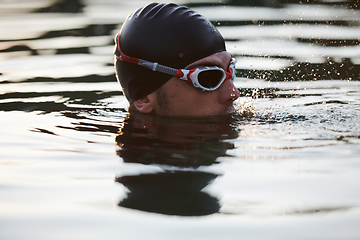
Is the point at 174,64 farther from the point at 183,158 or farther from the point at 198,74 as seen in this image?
the point at 183,158

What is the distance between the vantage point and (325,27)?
33.5 ft

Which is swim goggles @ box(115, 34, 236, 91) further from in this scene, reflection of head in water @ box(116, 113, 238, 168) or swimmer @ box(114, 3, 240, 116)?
reflection of head in water @ box(116, 113, 238, 168)

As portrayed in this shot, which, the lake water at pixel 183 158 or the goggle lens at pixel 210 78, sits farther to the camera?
the goggle lens at pixel 210 78

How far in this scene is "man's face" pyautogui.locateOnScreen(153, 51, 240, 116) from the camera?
451 cm

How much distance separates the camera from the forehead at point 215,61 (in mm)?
4457

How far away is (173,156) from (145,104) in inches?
61.1

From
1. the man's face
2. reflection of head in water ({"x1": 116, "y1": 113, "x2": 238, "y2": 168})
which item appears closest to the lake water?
reflection of head in water ({"x1": 116, "y1": 113, "x2": 238, "y2": 168})

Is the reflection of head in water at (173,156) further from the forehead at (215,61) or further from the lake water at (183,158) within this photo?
the forehead at (215,61)

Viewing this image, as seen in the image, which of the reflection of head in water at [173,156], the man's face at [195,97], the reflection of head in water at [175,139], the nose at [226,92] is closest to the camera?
the reflection of head in water at [173,156]

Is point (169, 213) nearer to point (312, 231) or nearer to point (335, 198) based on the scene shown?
point (312, 231)

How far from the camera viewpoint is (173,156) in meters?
3.23

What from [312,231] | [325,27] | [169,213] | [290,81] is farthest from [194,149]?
[325,27]

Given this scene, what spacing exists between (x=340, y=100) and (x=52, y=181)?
4152 millimetres

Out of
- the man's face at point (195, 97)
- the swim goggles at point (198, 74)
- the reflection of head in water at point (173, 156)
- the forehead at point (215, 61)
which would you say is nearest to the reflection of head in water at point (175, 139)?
the reflection of head in water at point (173, 156)
